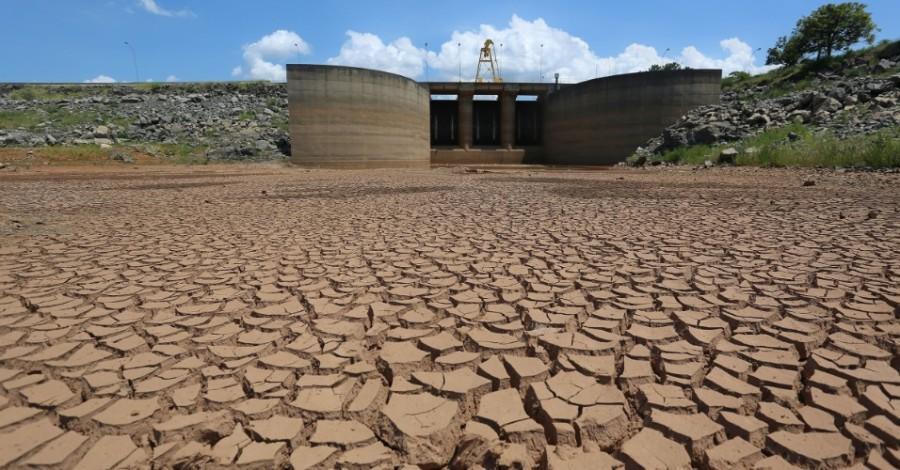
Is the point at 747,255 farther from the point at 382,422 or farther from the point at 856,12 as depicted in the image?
the point at 856,12

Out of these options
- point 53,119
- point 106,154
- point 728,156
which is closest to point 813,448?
point 728,156

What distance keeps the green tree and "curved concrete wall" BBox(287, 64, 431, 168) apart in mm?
21924

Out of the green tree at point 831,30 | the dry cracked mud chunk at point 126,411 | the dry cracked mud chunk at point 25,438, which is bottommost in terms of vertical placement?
the dry cracked mud chunk at point 25,438

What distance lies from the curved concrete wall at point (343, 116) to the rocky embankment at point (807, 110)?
11753mm

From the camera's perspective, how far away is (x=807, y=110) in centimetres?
1633

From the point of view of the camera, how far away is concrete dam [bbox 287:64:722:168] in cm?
1989

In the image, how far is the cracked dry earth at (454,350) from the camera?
4.15 ft

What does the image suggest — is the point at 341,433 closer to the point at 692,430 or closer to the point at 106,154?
the point at 692,430

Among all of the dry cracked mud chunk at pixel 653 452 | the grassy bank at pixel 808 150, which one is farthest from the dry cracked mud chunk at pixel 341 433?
the grassy bank at pixel 808 150

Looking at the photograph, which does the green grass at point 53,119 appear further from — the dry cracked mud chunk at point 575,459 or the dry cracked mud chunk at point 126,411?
the dry cracked mud chunk at point 575,459

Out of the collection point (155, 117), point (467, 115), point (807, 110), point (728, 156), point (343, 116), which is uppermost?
point (467, 115)

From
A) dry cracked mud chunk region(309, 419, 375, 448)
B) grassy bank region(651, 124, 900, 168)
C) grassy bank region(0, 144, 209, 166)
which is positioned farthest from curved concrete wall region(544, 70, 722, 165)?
dry cracked mud chunk region(309, 419, 375, 448)

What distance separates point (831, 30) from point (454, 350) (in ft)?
102

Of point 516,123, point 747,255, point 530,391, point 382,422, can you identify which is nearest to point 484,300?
point 530,391
